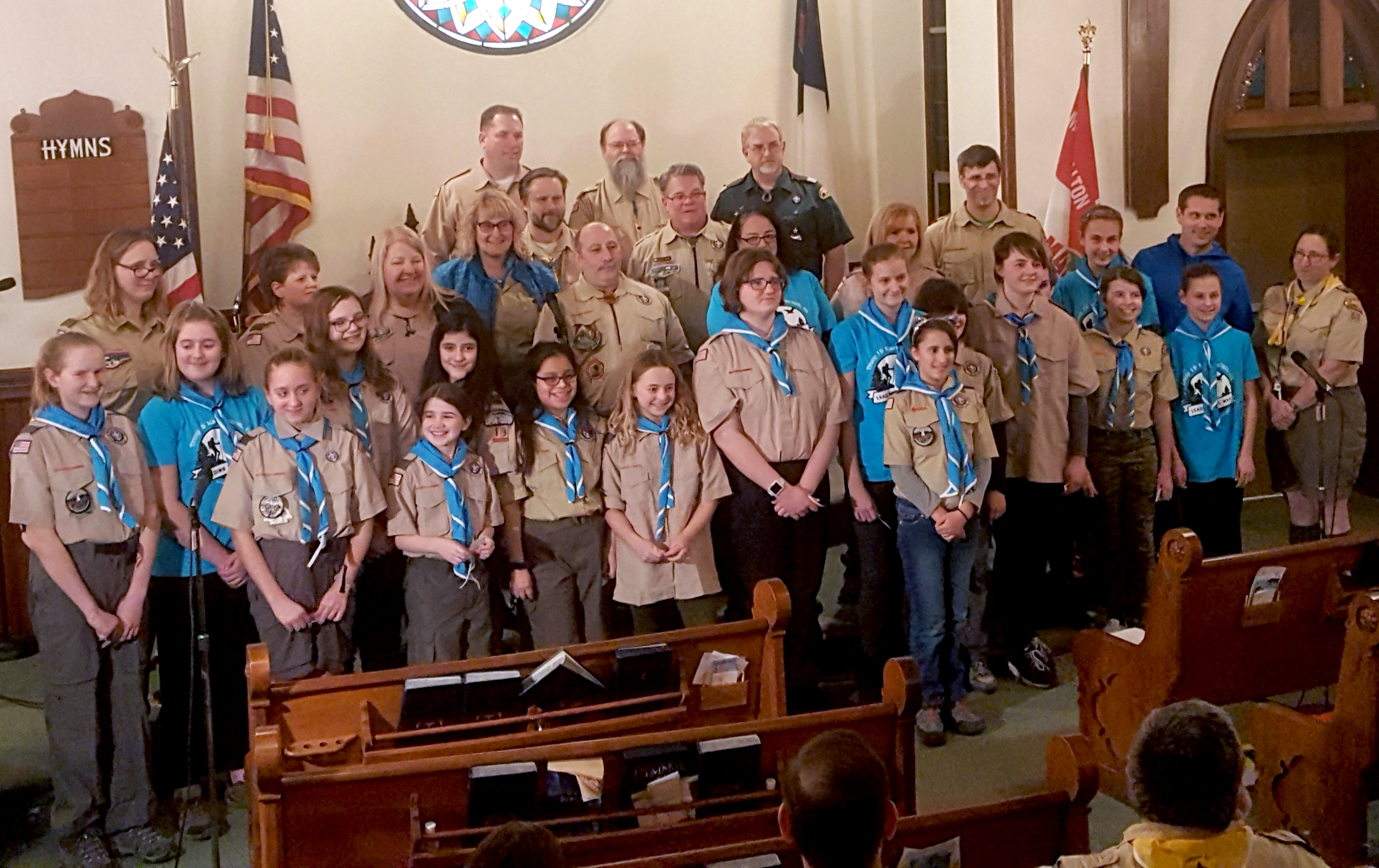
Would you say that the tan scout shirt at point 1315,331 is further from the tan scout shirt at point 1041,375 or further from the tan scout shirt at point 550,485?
the tan scout shirt at point 550,485

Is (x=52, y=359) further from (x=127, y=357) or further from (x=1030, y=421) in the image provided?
(x=1030, y=421)

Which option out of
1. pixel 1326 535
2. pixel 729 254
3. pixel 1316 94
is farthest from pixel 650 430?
pixel 1316 94

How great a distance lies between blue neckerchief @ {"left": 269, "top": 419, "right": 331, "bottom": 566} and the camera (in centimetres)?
396

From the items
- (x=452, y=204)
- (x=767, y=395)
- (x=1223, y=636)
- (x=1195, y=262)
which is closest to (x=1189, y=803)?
(x=1223, y=636)

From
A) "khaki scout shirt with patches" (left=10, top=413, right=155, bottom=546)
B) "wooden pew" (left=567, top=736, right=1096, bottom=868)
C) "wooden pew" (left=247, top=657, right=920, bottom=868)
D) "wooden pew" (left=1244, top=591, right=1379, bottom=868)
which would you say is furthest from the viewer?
"khaki scout shirt with patches" (left=10, top=413, right=155, bottom=546)

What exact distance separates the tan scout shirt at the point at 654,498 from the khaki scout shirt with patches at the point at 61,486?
144 cm

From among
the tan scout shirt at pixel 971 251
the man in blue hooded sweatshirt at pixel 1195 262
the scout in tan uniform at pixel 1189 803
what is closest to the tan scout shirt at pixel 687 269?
the tan scout shirt at pixel 971 251

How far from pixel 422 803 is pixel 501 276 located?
2388mm

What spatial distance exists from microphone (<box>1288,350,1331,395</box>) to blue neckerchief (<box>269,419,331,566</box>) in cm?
388

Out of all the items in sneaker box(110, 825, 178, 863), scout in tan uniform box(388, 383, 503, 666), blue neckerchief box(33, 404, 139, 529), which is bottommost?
sneaker box(110, 825, 178, 863)

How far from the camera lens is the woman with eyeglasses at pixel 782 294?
15.1 feet

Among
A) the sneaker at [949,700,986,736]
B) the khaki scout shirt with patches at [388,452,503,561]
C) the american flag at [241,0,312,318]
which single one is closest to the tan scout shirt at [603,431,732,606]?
the khaki scout shirt with patches at [388,452,503,561]

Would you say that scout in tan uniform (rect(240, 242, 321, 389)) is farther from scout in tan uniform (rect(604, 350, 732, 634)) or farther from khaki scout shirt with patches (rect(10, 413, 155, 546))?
scout in tan uniform (rect(604, 350, 732, 634))

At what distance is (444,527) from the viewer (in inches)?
164
